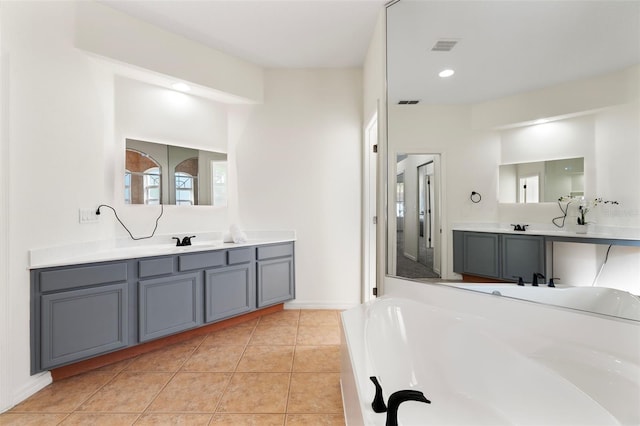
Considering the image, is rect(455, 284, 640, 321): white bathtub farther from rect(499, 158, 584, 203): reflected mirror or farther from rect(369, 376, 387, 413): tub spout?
rect(369, 376, 387, 413): tub spout

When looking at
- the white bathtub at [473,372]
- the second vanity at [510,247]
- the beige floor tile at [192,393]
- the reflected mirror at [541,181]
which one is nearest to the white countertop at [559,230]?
the second vanity at [510,247]

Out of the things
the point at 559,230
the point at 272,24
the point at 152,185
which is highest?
the point at 272,24

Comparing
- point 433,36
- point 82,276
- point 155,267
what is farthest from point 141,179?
point 433,36

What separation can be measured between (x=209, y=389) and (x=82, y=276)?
3.81ft

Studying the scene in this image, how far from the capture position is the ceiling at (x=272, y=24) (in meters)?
2.35

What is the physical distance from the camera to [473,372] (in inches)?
58.8

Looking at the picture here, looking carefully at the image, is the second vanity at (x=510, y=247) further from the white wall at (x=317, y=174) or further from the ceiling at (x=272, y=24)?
the ceiling at (x=272, y=24)

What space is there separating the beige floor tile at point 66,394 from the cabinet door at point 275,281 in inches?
53.1

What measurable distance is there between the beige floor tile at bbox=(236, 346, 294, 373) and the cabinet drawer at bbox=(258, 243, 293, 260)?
912mm

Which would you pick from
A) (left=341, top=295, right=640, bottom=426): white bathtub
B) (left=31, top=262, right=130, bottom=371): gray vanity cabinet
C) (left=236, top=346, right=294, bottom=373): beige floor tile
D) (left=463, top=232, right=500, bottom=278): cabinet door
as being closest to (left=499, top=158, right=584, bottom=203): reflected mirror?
(left=463, top=232, right=500, bottom=278): cabinet door

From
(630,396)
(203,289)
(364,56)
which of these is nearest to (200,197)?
(203,289)

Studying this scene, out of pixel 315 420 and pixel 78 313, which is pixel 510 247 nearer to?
pixel 315 420

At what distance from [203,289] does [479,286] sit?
2.19 m

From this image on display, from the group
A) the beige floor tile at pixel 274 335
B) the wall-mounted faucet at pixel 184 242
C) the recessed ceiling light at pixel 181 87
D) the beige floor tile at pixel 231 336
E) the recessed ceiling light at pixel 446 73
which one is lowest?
the beige floor tile at pixel 231 336
